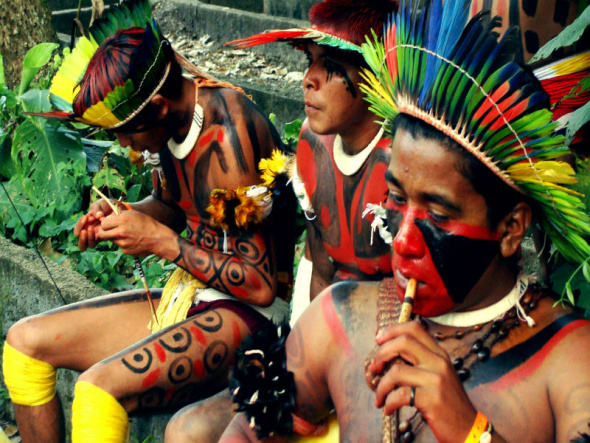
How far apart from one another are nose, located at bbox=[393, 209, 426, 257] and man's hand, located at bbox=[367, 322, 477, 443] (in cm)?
22

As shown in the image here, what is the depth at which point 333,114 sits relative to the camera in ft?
9.21

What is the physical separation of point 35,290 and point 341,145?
238 centimetres

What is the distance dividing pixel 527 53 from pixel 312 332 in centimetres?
128

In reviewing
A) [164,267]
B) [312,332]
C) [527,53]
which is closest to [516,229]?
[312,332]

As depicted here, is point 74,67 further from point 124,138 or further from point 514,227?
point 514,227

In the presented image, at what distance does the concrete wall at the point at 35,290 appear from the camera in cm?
415

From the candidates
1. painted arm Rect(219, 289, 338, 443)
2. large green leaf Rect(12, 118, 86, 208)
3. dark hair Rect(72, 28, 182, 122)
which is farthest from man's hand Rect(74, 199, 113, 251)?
large green leaf Rect(12, 118, 86, 208)

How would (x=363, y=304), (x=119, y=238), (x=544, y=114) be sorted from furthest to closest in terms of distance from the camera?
1. (x=119, y=238)
2. (x=363, y=304)
3. (x=544, y=114)

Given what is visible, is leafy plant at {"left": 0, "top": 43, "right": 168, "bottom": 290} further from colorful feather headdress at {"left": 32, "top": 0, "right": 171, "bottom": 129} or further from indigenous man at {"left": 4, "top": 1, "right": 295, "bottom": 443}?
colorful feather headdress at {"left": 32, "top": 0, "right": 171, "bottom": 129}

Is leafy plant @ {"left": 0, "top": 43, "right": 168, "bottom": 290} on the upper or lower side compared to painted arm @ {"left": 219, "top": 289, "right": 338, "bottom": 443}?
lower

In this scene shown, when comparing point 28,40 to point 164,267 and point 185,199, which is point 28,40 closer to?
point 164,267

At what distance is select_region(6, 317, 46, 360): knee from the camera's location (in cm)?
338

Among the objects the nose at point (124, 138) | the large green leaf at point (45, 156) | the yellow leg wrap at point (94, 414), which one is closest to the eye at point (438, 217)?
the yellow leg wrap at point (94, 414)

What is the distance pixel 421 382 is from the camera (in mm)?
1738
